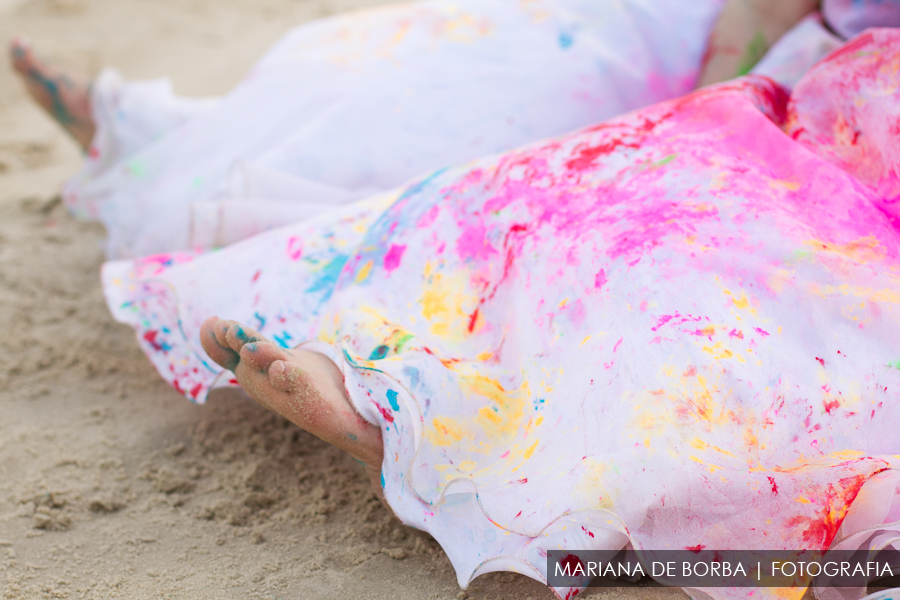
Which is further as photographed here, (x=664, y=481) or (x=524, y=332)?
(x=524, y=332)

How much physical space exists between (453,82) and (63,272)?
34.9 inches

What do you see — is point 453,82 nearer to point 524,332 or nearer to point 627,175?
point 627,175

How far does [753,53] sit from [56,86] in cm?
148

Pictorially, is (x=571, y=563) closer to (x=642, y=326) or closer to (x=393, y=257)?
(x=642, y=326)

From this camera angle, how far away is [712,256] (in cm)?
70

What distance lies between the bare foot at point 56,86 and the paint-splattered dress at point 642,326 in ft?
3.08

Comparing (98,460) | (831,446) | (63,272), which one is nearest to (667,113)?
(831,446)

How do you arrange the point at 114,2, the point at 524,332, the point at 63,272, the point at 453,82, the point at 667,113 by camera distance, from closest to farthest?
the point at 524,332, the point at 667,113, the point at 453,82, the point at 63,272, the point at 114,2

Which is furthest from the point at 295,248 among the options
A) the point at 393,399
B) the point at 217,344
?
the point at 393,399

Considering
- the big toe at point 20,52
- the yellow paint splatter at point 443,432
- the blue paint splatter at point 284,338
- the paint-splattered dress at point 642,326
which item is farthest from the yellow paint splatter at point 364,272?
the big toe at point 20,52

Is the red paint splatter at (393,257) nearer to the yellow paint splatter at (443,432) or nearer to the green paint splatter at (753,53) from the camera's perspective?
the yellow paint splatter at (443,432)

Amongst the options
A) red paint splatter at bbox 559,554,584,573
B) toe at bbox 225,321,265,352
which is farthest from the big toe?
red paint splatter at bbox 559,554,584,573

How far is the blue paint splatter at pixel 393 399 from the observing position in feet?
2.36

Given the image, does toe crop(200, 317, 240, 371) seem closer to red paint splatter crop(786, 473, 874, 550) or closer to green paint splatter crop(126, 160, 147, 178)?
red paint splatter crop(786, 473, 874, 550)
